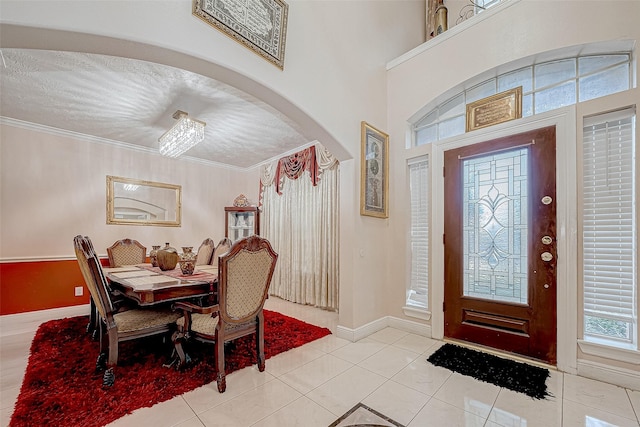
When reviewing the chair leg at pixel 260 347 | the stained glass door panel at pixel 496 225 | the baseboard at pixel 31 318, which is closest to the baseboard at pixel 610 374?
the stained glass door panel at pixel 496 225

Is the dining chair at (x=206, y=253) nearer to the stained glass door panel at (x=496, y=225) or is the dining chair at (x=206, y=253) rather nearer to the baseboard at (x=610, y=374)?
the stained glass door panel at (x=496, y=225)

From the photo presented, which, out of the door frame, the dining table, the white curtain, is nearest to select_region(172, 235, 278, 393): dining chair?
the dining table

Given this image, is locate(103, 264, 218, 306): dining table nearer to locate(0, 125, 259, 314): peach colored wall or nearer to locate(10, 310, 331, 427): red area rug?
locate(10, 310, 331, 427): red area rug

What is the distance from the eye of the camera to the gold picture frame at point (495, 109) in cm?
254

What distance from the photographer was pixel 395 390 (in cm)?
193

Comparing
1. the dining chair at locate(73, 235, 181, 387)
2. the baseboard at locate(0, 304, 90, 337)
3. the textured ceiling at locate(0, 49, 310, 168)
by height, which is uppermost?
the textured ceiling at locate(0, 49, 310, 168)

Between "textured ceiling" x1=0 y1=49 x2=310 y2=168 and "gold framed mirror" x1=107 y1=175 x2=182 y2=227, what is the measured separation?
728 millimetres

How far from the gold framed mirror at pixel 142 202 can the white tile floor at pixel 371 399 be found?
246 centimetres

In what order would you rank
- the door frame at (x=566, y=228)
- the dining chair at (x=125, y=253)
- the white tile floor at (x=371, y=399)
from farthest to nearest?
the dining chair at (x=125, y=253)
the door frame at (x=566, y=228)
the white tile floor at (x=371, y=399)

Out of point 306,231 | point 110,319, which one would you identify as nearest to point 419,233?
point 306,231

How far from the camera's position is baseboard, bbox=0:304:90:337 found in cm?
327

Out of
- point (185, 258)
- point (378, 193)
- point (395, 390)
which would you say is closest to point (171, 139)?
point (185, 258)

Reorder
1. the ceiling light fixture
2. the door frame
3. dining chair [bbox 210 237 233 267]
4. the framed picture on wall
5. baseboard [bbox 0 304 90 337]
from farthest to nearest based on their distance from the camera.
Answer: dining chair [bbox 210 237 233 267] < baseboard [bbox 0 304 90 337] < the ceiling light fixture < the framed picture on wall < the door frame

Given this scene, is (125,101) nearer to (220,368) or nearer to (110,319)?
(110,319)
